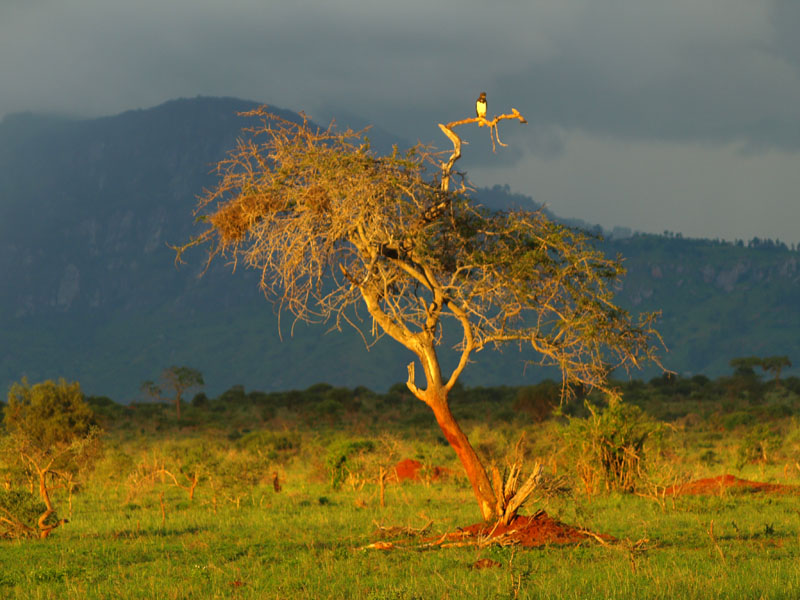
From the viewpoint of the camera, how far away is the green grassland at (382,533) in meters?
10.2

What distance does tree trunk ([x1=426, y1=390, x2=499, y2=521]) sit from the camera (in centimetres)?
1336

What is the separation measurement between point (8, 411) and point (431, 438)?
17.1m

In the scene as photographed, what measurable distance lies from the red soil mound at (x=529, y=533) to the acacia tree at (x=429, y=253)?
27cm

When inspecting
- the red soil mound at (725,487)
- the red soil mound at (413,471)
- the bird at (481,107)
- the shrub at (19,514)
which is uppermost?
the bird at (481,107)

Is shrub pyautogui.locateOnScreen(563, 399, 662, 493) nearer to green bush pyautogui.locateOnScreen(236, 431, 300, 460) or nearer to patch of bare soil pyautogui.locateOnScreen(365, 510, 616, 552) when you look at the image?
patch of bare soil pyautogui.locateOnScreen(365, 510, 616, 552)

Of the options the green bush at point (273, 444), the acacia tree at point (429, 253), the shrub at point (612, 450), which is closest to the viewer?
the acacia tree at point (429, 253)

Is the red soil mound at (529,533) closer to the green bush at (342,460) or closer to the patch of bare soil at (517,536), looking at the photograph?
the patch of bare soil at (517,536)

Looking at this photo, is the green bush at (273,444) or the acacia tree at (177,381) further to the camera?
the acacia tree at (177,381)

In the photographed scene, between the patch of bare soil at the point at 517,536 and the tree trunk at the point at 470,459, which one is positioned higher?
the tree trunk at the point at 470,459

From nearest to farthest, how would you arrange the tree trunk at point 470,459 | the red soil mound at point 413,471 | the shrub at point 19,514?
1. the tree trunk at point 470,459
2. the shrub at point 19,514
3. the red soil mound at point 413,471

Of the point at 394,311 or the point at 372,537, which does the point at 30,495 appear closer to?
the point at 372,537

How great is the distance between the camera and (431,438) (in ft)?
129

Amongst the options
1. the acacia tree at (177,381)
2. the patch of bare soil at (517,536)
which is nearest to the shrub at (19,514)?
the patch of bare soil at (517,536)

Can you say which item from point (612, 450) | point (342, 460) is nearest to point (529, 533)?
point (612, 450)
